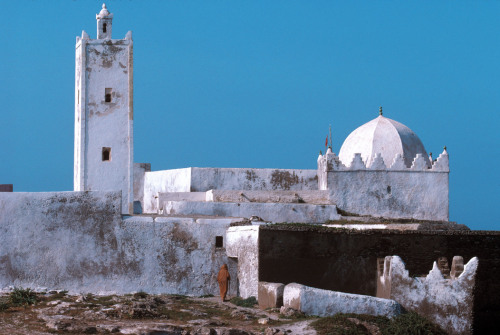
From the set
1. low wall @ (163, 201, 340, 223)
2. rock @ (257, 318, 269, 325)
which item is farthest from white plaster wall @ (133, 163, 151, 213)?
rock @ (257, 318, 269, 325)

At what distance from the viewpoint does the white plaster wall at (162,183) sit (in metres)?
28.6

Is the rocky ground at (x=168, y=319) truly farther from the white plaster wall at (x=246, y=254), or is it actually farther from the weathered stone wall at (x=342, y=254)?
the weathered stone wall at (x=342, y=254)

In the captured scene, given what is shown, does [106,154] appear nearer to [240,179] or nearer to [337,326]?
[240,179]

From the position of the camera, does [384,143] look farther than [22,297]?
Yes

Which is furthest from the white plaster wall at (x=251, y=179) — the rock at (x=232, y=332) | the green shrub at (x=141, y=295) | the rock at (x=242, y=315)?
the rock at (x=232, y=332)

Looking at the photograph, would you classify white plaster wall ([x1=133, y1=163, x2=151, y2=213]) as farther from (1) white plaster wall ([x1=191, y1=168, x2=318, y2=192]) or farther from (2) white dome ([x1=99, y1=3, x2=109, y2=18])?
(2) white dome ([x1=99, y1=3, x2=109, y2=18])

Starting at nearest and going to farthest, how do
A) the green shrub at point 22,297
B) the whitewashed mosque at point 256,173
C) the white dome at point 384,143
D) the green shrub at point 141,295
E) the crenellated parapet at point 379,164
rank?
the green shrub at point 22,297 → the green shrub at point 141,295 → the whitewashed mosque at point 256,173 → the crenellated parapet at point 379,164 → the white dome at point 384,143

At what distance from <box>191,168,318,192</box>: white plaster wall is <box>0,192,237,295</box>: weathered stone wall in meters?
6.35

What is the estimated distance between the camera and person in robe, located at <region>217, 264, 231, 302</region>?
822 inches

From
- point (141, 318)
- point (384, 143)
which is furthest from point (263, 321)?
point (384, 143)

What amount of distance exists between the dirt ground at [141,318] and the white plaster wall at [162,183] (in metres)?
8.46

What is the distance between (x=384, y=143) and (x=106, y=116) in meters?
9.09

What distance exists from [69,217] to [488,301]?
9.78 meters

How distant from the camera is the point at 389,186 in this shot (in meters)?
28.4
